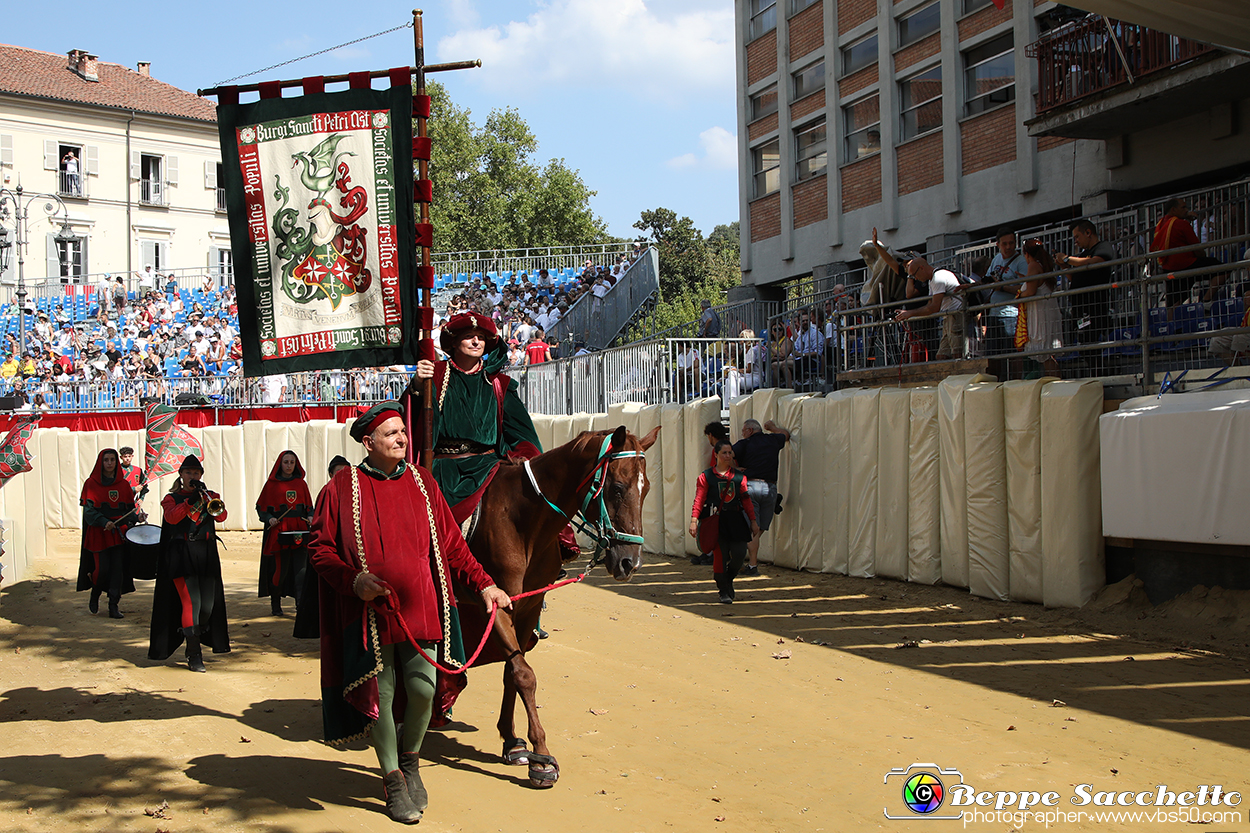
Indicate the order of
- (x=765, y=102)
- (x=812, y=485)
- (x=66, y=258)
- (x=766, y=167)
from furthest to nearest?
(x=66, y=258) < (x=766, y=167) < (x=765, y=102) < (x=812, y=485)

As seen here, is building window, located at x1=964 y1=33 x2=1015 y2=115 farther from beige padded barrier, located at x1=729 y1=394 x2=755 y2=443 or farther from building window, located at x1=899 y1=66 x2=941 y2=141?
A: beige padded barrier, located at x1=729 y1=394 x2=755 y2=443

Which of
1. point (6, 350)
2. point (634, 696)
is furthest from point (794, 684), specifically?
point (6, 350)

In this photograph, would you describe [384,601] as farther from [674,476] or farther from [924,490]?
[674,476]

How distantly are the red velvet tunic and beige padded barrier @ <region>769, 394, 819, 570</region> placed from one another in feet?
31.9

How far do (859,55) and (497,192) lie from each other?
4139 cm

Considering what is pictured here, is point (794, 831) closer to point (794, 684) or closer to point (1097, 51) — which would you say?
point (794, 684)

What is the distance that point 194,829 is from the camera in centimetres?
509

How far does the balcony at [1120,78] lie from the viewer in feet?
49.1

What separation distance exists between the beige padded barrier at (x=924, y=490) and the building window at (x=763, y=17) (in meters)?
20.5

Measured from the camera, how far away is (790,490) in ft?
48.1

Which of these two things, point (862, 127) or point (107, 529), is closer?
point (107, 529)

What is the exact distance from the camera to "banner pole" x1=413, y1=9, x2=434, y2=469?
672cm

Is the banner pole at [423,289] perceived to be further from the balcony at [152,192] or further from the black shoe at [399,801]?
the balcony at [152,192]

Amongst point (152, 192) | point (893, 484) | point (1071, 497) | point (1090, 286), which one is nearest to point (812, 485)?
point (893, 484)
